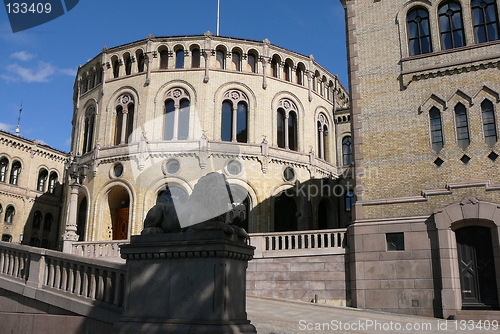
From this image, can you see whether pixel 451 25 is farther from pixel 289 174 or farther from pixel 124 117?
pixel 124 117

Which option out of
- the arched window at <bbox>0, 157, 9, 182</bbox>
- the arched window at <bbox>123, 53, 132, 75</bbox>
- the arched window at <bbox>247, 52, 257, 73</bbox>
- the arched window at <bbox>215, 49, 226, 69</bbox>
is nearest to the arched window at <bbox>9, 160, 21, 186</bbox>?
the arched window at <bbox>0, 157, 9, 182</bbox>

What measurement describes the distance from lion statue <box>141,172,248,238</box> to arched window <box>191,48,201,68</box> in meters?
27.6

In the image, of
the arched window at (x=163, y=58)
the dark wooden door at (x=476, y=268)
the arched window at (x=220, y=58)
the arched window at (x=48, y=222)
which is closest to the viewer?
the dark wooden door at (x=476, y=268)

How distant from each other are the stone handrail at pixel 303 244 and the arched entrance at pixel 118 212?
15.4 metres

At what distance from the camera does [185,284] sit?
25.6 feet

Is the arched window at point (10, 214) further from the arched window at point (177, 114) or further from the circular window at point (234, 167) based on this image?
the circular window at point (234, 167)

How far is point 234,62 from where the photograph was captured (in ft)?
117

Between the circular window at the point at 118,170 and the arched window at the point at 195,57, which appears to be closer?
the circular window at the point at 118,170

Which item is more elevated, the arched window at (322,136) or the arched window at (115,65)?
the arched window at (115,65)

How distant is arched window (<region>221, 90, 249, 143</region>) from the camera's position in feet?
112

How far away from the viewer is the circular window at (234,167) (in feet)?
108

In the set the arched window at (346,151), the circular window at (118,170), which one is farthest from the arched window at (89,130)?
the arched window at (346,151)

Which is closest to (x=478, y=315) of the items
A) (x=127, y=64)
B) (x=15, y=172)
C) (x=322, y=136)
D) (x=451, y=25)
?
(x=451, y=25)

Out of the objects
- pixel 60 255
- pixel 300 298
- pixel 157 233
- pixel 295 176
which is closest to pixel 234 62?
pixel 295 176
